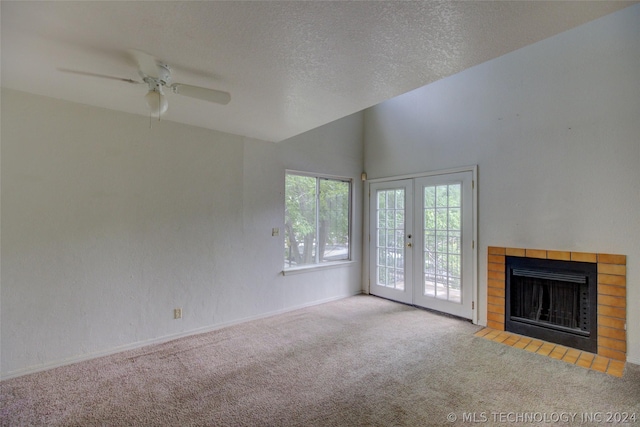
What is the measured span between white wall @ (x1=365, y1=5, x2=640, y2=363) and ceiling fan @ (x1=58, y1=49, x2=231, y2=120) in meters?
3.14

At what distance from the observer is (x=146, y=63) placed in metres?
1.96

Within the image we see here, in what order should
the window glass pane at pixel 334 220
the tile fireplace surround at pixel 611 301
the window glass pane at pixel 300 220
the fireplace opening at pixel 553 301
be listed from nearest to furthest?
the tile fireplace surround at pixel 611 301
the fireplace opening at pixel 553 301
the window glass pane at pixel 300 220
the window glass pane at pixel 334 220

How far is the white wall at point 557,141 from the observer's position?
272cm

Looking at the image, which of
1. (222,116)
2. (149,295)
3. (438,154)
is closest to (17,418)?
(149,295)

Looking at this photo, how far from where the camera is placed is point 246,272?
378 centimetres

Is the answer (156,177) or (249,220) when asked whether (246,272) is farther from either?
(156,177)

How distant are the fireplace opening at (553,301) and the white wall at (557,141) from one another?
227 millimetres

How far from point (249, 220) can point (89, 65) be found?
220 centimetres

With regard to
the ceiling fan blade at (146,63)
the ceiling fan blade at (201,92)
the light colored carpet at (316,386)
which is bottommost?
the light colored carpet at (316,386)

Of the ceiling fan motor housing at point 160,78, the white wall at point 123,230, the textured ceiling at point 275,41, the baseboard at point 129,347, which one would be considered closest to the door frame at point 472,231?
the baseboard at point 129,347

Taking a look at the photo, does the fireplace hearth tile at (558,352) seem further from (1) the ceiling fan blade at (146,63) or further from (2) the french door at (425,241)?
(1) the ceiling fan blade at (146,63)

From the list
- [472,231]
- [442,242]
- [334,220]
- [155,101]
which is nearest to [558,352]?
[472,231]

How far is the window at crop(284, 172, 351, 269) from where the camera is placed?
4.32 meters

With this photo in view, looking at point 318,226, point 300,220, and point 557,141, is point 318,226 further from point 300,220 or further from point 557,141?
point 557,141
